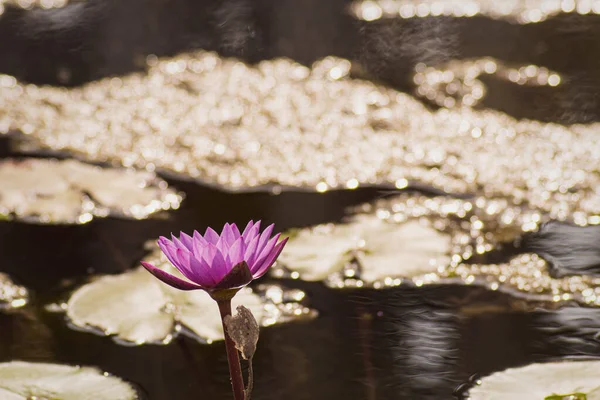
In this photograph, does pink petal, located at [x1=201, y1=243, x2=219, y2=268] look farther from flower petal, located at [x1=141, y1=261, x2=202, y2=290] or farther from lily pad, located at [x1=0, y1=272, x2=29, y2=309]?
lily pad, located at [x1=0, y1=272, x2=29, y2=309]

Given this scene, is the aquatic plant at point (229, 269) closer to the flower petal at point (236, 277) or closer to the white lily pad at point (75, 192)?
the flower petal at point (236, 277)

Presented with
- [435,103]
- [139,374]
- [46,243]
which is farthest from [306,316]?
[435,103]

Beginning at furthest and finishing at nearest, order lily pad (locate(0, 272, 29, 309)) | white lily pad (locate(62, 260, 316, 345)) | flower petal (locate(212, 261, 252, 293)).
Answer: lily pad (locate(0, 272, 29, 309)) < white lily pad (locate(62, 260, 316, 345)) < flower petal (locate(212, 261, 252, 293))

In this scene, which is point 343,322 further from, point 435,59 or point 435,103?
point 435,59

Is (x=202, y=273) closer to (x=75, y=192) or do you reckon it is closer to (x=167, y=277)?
(x=167, y=277)

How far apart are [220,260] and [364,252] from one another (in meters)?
0.76

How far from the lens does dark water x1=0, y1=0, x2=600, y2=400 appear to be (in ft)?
4.03

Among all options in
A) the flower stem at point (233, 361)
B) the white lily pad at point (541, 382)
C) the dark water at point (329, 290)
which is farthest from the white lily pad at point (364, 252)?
the flower stem at point (233, 361)

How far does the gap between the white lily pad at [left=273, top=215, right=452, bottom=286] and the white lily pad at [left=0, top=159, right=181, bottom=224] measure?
393 mm

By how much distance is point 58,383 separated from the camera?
1196 millimetres

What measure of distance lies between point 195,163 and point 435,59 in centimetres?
104

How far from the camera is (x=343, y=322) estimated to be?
1370 mm

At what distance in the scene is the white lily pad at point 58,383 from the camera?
117cm

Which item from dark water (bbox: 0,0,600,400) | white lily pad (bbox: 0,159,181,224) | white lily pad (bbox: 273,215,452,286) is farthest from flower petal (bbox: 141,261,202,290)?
white lily pad (bbox: 0,159,181,224)
